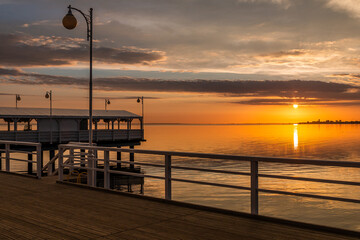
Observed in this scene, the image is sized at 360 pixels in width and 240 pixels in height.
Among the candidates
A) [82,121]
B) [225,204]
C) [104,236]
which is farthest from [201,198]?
[104,236]

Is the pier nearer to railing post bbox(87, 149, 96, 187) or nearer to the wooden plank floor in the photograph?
the wooden plank floor

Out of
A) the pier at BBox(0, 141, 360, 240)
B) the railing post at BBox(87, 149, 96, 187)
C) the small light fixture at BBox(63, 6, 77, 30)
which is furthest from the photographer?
the small light fixture at BBox(63, 6, 77, 30)

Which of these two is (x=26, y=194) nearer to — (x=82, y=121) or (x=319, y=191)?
(x=319, y=191)

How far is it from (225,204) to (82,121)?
2620 cm

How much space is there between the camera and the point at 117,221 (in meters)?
6.66

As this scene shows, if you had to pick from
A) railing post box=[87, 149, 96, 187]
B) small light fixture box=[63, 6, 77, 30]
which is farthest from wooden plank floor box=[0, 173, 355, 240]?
small light fixture box=[63, 6, 77, 30]

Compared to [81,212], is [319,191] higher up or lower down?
lower down

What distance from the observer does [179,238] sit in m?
5.60

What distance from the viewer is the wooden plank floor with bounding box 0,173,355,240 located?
5773 mm

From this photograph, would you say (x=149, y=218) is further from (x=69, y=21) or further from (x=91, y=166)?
(x=69, y=21)

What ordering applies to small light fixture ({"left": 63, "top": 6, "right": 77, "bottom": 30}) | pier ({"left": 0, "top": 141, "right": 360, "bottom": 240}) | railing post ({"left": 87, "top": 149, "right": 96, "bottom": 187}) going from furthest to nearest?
small light fixture ({"left": 63, "top": 6, "right": 77, "bottom": 30}), railing post ({"left": 87, "top": 149, "right": 96, "bottom": 187}), pier ({"left": 0, "top": 141, "right": 360, "bottom": 240})

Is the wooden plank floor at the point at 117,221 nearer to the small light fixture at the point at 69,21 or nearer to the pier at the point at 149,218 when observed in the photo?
the pier at the point at 149,218

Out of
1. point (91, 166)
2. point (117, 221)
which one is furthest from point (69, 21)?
point (117, 221)

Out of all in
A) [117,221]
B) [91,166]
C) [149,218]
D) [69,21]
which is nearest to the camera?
[117,221]
